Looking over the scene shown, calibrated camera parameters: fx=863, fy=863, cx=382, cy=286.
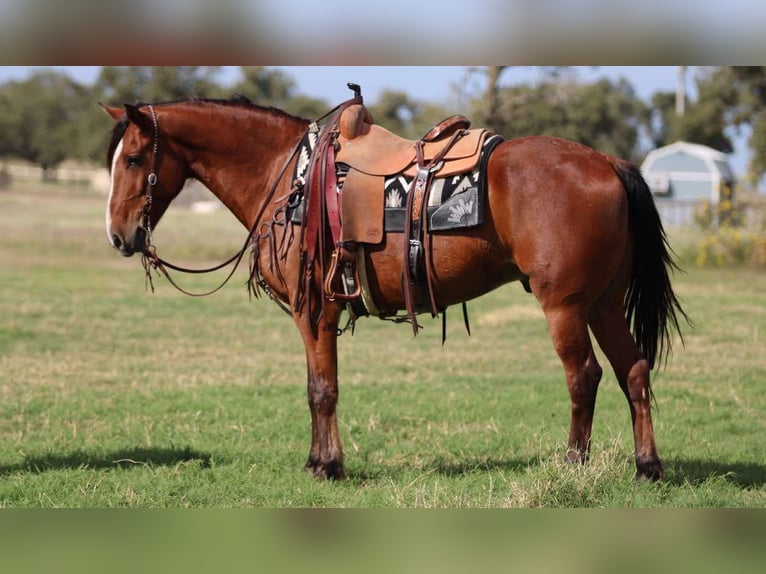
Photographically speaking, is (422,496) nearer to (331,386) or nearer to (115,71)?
(331,386)

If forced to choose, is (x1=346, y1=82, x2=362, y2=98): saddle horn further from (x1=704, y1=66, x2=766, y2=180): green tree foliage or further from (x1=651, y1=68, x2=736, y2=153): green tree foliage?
(x1=651, y1=68, x2=736, y2=153): green tree foliage

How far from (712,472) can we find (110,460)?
398 cm

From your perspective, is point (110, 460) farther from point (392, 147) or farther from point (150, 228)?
point (392, 147)

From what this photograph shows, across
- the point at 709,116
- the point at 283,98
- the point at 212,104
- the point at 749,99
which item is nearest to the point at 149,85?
the point at 283,98

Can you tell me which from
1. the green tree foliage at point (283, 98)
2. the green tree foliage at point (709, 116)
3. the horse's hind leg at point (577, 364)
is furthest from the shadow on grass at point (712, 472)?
the green tree foliage at point (283, 98)

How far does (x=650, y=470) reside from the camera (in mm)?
5145

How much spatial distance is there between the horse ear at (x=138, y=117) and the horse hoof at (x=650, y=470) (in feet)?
12.0

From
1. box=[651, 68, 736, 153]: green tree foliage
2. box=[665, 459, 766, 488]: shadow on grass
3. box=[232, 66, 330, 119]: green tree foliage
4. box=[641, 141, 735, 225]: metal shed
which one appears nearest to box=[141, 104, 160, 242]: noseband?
box=[665, 459, 766, 488]: shadow on grass

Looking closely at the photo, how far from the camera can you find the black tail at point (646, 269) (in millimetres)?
5172

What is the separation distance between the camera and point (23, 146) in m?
47.0

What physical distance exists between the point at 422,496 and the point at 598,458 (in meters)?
1.10

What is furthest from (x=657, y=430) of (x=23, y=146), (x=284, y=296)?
(x=23, y=146)

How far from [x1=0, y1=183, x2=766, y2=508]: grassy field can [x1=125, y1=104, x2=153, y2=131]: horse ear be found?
A: 220 centimetres

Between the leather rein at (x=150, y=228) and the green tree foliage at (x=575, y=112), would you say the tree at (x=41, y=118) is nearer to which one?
the green tree foliage at (x=575, y=112)
